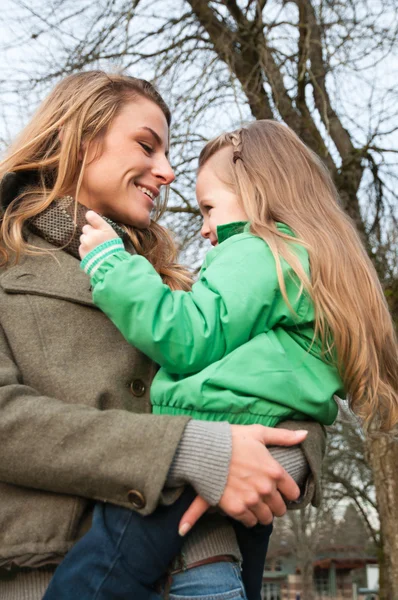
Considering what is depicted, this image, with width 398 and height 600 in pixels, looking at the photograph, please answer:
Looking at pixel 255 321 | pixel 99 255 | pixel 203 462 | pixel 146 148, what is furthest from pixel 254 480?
pixel 146 148

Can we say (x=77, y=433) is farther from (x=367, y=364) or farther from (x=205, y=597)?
(x=367, y=364)

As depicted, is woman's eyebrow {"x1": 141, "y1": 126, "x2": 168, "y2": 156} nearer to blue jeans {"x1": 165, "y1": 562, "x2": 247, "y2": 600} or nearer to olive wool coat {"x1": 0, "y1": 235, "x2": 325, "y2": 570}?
olive wool coat {"x1": 0, "y1": 235, "x2": 325, "y2": 570}

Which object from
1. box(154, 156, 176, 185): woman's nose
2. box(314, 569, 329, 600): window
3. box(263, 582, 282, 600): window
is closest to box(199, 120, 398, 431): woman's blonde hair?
box(154, 156, 176, 185): woman's nose

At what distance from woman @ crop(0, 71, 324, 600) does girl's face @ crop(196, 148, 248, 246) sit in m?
0.14

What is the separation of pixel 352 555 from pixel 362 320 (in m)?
40.2

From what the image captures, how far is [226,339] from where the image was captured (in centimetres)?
184

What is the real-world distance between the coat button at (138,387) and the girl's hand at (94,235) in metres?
0.36

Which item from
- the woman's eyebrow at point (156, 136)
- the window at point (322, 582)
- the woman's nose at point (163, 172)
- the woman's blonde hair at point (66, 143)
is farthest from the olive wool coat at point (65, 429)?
the window at point (322, 582)

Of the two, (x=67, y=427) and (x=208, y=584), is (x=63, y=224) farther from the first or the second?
(x=208, y=584)

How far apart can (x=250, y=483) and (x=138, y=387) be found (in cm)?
44

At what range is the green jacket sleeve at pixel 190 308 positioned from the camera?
5.86 ft

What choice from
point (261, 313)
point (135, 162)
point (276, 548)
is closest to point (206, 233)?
point (135, 162)

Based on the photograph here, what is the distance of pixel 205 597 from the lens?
168cm

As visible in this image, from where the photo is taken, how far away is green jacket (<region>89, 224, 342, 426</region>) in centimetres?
177
